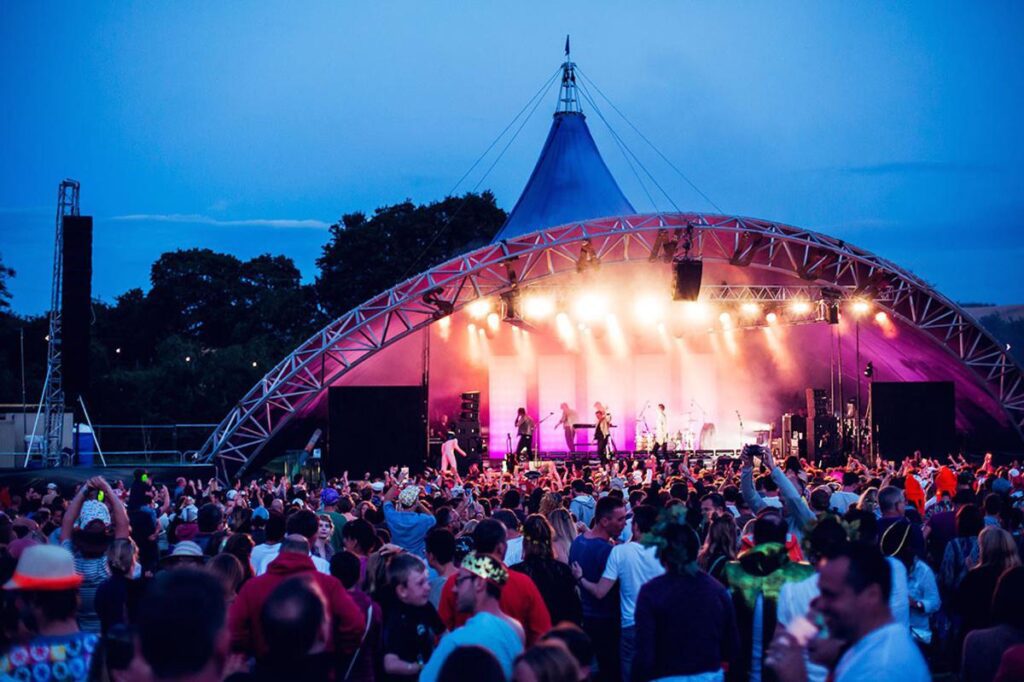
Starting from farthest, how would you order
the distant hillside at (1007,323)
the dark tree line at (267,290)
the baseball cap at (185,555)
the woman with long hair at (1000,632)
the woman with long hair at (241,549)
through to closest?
the distant hillside at (1007,323), the dark tree line at (267,290), the woman with long hair at (241,549), the baseball cap at (185,555), the woman with long hair at (1000,632)

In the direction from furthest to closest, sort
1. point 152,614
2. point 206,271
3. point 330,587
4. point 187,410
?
point 206,271 < point 187,410 < point 330,587 < point 152,614

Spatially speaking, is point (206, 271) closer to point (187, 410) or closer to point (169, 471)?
point (187, 410)

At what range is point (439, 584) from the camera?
5488mm

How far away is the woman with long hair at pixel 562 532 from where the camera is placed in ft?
20.9

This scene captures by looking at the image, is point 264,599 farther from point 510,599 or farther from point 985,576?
point 985,576

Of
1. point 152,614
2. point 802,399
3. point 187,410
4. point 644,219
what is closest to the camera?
point 152,614

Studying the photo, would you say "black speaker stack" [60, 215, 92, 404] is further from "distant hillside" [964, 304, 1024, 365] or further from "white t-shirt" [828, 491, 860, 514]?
"distant hillside" [964, 304, 1024, 365]

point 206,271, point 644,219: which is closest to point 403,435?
point 644,219

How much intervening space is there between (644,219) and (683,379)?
22.6 feet

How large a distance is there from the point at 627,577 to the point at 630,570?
4 cm

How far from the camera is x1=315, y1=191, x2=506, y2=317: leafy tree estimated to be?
45.1 m

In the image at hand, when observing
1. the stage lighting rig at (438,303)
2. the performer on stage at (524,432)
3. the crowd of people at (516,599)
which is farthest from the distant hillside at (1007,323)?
the crowd of people at (516,599)

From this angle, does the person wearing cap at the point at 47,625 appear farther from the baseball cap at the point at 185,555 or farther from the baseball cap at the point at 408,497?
the baseball cap at the point at 408,497

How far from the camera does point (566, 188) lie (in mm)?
25500
